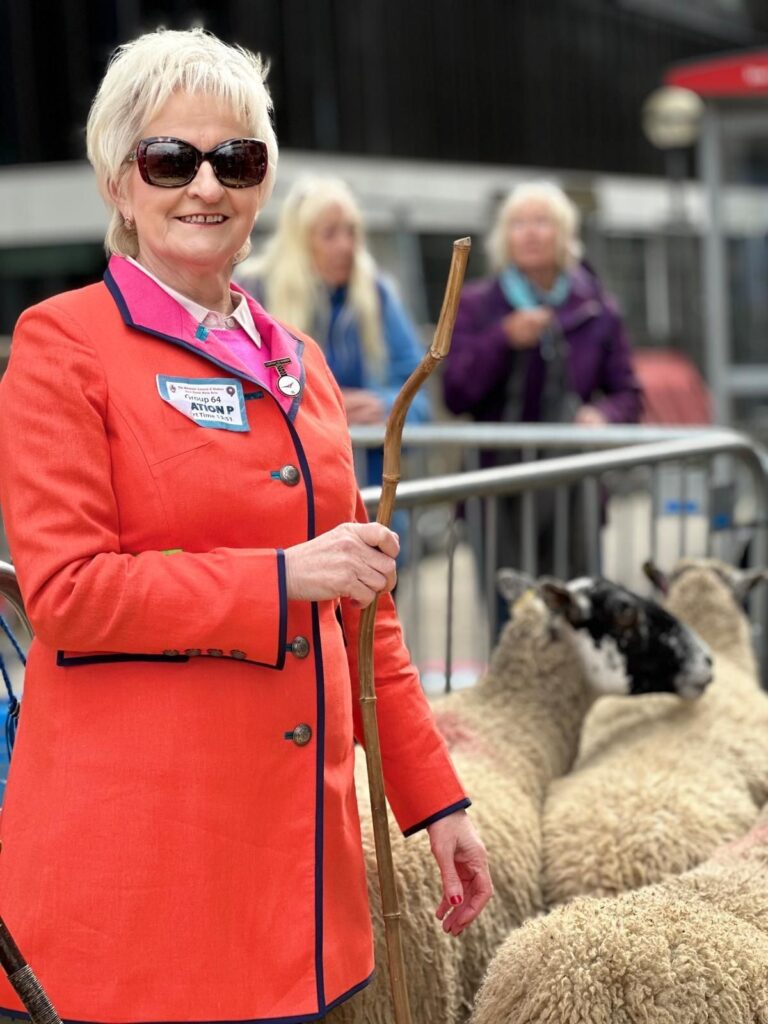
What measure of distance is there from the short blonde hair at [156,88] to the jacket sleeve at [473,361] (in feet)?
10.7

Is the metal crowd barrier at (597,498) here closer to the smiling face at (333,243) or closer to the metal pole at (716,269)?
the smiling face at (333,243)

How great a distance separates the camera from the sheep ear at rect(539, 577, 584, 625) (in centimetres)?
383

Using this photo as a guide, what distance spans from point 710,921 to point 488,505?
1.84 m

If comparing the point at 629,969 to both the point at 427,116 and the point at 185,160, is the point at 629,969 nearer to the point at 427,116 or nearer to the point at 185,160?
the point at 185,160

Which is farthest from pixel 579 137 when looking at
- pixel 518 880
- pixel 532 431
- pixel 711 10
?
pixel 518 880

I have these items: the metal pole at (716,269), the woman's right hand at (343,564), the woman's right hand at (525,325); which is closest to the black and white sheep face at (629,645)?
the woman's right hand at (525,325)

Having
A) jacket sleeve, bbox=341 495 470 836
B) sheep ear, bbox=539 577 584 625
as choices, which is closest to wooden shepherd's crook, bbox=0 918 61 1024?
jacket sleeve, bbox=341 495 470 836

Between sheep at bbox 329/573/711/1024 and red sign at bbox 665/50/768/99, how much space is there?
19.4 feet

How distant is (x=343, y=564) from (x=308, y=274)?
3570mm

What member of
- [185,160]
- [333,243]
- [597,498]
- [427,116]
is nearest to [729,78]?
[333,243]

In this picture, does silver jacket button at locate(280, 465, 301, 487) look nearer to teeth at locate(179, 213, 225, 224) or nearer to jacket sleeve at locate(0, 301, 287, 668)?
jacket sleeve at locate(0, 301, 287, 668)

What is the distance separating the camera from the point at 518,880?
10.4ft

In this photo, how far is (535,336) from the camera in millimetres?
5277

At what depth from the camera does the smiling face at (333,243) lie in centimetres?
530
